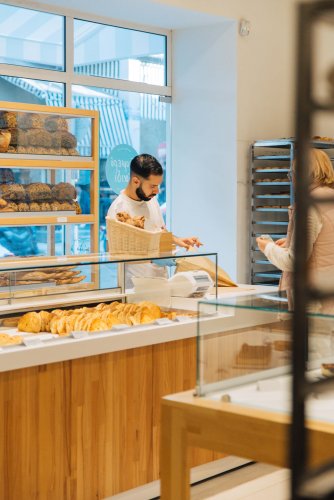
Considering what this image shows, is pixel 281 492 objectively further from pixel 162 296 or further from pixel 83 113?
pixel 83 113

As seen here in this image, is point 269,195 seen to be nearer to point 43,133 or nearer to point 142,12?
point 142,12

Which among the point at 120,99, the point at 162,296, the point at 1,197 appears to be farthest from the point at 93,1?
the point at 162,296

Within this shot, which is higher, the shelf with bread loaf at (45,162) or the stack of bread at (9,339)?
the shelf with bread loaf at (45,162)

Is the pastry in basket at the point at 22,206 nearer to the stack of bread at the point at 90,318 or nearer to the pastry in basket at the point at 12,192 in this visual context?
the pastry in basket at the point at 12,192

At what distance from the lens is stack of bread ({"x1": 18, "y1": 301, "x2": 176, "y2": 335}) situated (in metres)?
3.44

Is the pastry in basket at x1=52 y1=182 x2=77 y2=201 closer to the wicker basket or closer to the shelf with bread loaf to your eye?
the shelf with bread loaf

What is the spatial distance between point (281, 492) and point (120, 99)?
477 centimetres

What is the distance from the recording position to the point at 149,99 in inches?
311

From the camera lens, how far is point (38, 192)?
18.1 ft

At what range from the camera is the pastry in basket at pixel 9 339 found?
3182 mm

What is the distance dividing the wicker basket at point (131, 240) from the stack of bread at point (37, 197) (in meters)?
1.42

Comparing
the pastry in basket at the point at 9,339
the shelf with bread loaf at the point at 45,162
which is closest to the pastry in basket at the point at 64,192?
the shelf with bread loaf at the point at 45,162

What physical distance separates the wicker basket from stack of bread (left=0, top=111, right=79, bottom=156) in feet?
4.98

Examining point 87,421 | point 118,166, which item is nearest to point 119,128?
point 118,166
